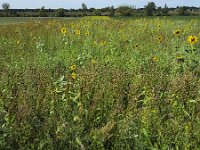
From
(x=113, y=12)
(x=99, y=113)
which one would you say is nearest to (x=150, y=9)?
(x=113, y=12)

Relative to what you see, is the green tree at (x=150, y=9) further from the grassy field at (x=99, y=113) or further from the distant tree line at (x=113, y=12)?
the grassy field at (x=99, y=113)

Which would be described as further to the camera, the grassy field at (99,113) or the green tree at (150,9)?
the green tree at (150,9)

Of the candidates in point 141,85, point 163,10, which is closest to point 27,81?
point 141,85

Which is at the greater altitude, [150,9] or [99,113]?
[99,113]

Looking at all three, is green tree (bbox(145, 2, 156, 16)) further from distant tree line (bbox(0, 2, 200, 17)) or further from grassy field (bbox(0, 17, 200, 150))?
grassy field (bbox(0, 17, 200, 150))

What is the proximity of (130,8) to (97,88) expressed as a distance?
5134 cm

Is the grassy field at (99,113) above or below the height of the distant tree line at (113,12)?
above

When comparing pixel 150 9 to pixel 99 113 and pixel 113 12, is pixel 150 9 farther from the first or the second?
pixel 99 113

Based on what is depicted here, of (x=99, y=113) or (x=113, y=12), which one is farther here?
(x=113, y=12)

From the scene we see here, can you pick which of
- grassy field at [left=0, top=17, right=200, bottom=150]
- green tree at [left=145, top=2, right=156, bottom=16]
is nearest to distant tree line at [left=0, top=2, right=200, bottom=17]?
green tree at [left=145, top=2, right=156, bottom=16]

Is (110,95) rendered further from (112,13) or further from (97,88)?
(112,13)

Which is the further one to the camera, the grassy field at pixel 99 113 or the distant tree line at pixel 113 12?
the distant tree line at pixel 113 12

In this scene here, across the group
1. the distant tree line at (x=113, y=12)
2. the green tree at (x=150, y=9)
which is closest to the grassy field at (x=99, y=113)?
the distant tree line at (x=113, y=12)

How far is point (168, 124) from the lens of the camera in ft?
10.1
